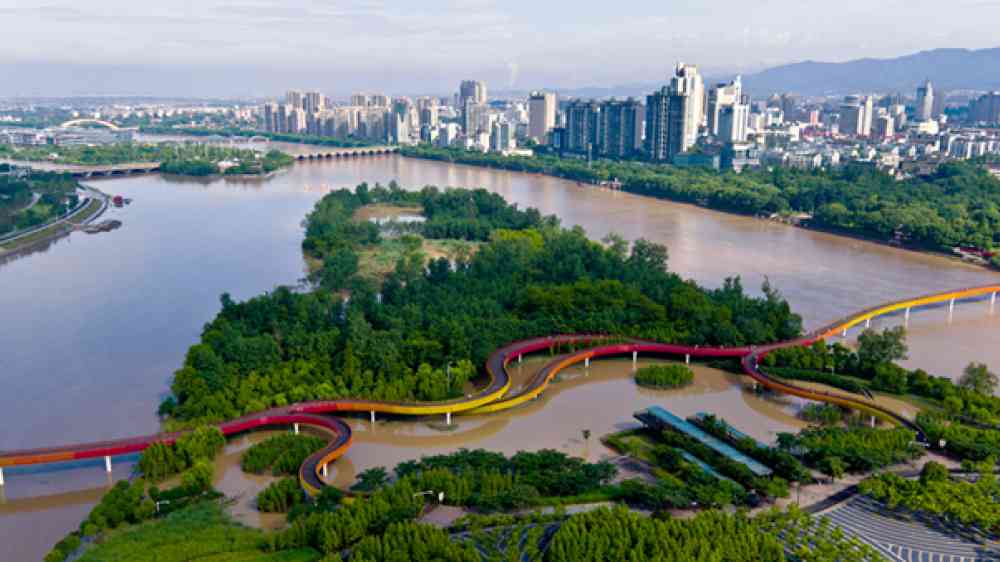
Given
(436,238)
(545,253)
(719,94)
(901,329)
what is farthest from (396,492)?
(719,94)

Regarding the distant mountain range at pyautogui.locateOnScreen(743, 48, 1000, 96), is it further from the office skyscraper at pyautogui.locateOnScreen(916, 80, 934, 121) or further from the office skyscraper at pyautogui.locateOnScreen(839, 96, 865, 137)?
the office skyscraper at pyautogui.locateOnScreen(839, 96, 865, 137)

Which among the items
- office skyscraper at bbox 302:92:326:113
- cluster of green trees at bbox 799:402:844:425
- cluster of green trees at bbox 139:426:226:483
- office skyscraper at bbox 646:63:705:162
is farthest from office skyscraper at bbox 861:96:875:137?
cluster of green trees at bbox 139:426:226:483

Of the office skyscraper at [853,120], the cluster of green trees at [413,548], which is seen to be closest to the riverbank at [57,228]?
the cluster of green trees at [413,548]

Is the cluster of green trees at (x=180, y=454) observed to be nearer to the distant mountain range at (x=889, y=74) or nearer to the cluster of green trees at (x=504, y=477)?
the cluster of green trees at (x=504, y=477)

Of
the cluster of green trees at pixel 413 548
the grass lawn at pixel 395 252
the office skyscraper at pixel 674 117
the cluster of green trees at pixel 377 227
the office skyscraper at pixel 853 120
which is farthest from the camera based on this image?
the office skyscraper at pixel 853 120

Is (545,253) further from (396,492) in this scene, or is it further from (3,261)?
(3,261)

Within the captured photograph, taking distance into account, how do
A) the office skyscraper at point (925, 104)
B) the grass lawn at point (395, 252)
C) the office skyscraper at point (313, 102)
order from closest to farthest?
the grass lawn at point (395, 252) → the office skyscraper at point (925, 104) → the office skyscraper at point (313, 102)
